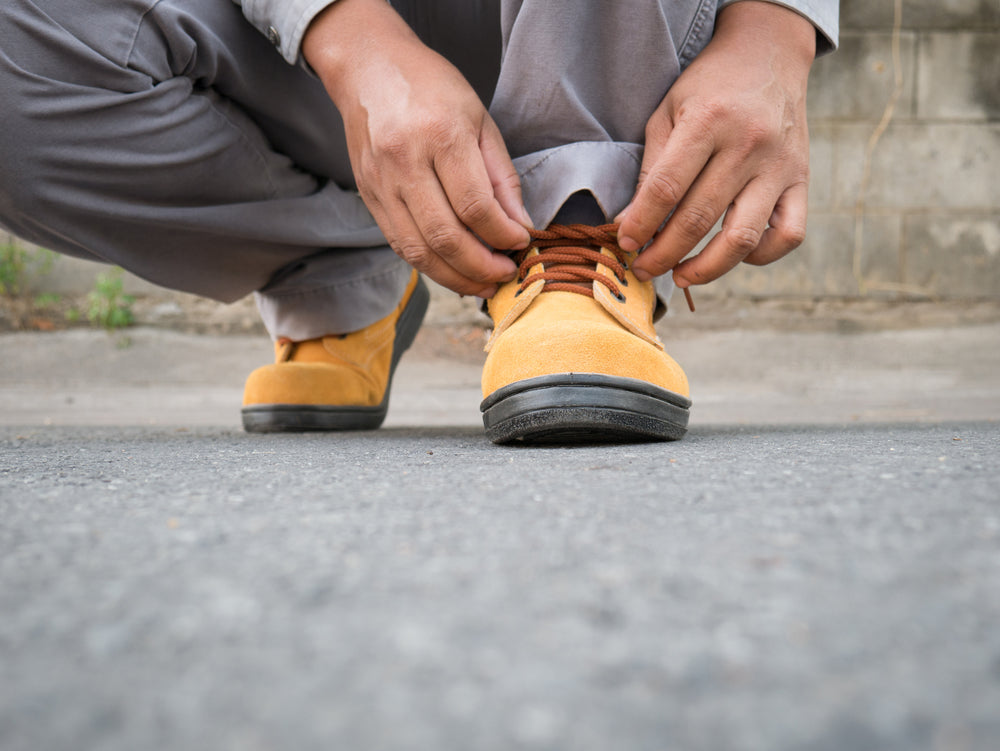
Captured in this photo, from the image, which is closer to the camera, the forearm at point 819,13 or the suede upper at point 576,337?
the suede upper at point 576,337

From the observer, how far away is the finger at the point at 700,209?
671 mm

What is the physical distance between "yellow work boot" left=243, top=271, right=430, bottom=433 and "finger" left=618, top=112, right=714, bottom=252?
551 mm

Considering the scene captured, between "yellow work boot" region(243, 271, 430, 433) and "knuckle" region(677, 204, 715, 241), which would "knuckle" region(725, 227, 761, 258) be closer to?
"knuckle" region(677, 204, 715, 241)

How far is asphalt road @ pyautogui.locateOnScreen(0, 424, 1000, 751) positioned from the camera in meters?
0.18

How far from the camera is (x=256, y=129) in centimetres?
99

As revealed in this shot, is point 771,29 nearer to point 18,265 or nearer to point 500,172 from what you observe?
point 500,172

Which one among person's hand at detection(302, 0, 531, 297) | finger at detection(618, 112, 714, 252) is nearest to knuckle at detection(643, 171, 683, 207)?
finger at detection(618, 112, 714, 252)

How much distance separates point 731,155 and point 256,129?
642 millimetres

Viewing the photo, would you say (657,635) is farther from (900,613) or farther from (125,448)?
(125,448)

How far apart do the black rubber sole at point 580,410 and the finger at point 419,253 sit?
0.47 ft

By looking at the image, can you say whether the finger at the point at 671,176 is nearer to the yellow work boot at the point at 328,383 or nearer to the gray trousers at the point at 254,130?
the gray trousers at the point at 254,130

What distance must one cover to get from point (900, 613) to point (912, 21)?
3.26m

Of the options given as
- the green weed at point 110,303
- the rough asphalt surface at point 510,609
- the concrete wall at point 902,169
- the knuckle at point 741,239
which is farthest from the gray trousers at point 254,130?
the concrete wall at point 902,169

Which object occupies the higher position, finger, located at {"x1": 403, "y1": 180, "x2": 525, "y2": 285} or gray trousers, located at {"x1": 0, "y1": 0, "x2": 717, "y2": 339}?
gray trousers, located at {"x1": 0, "y1": 0, "x2": 717, "y2": 339}
